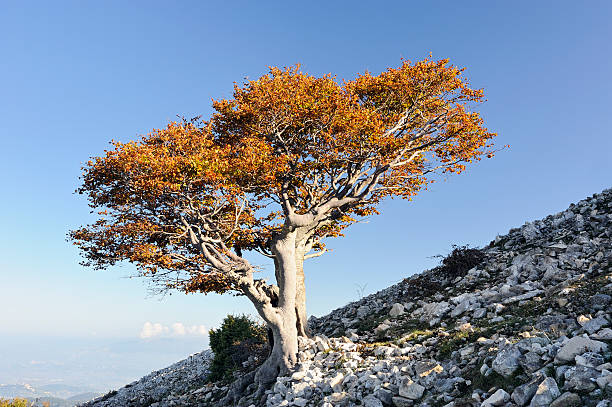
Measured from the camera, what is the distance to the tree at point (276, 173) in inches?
634

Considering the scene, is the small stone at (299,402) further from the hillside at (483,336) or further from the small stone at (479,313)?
the small stone at (479,313)

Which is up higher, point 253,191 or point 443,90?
point 443,90

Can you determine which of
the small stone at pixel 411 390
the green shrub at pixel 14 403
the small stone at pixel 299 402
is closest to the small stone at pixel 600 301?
the small stone at pixel 411 390

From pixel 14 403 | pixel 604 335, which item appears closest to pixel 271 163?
pixel 604 335

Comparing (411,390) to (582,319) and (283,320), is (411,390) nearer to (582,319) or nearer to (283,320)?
(582,319)

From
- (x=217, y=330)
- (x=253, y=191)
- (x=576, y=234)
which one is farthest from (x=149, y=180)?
(x=576, y=234)

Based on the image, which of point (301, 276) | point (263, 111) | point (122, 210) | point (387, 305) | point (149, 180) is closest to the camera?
point (149, 180)

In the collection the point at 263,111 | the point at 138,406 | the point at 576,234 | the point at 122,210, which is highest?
the point at 263,111

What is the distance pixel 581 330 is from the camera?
33.6 feet

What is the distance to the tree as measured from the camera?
1611cm

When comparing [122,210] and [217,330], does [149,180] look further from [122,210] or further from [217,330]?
→ [217,330]

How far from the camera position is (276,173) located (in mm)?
18219

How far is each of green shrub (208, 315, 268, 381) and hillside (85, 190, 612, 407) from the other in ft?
5.46

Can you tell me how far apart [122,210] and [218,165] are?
15.6 ft
